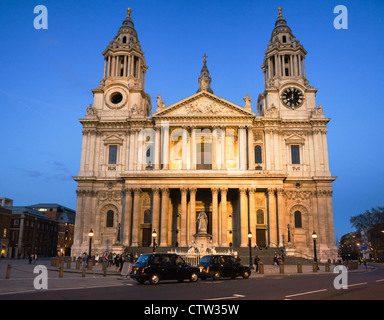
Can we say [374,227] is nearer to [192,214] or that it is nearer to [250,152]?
[250,152]

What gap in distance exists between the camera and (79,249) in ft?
159

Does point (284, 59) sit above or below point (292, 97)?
above

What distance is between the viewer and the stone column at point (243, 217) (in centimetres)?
4559

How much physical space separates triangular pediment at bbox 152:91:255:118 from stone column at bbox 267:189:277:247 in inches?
462

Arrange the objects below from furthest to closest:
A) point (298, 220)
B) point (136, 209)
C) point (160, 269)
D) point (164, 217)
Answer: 1. point (298, 220)
2. point (136, 209)
3. point (164, 217)
4. point (160, 269)

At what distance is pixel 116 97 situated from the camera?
186ft

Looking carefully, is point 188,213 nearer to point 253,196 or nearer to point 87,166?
point 253,196

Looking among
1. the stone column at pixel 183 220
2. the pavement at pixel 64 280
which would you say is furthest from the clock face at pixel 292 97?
the pavement at pixel 64 280

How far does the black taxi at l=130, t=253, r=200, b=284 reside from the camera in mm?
18969

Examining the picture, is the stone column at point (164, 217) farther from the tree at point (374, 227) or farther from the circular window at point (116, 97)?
the tree at point (374, 227)

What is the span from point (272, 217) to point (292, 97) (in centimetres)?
1983

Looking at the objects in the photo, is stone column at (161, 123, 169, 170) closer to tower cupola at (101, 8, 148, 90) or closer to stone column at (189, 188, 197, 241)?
stone column at (189, 188, 197, 241)

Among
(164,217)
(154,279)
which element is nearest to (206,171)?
(164,217)
